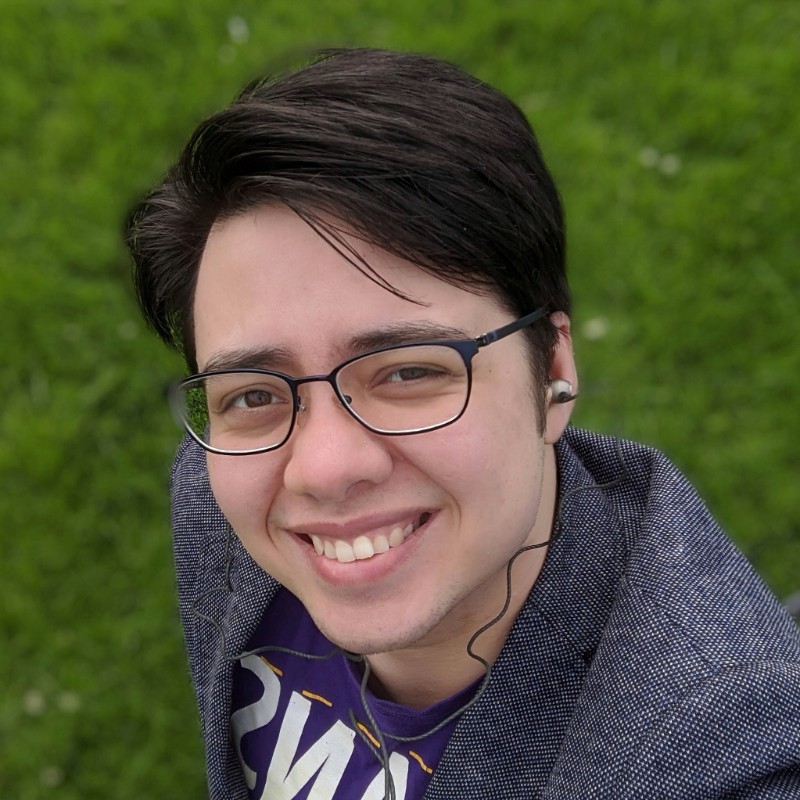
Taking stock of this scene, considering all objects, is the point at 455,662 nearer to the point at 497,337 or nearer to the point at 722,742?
the point at 722,742

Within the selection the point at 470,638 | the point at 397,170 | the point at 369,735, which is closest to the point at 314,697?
the point at 369,735

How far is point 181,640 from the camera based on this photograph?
3.35 meters

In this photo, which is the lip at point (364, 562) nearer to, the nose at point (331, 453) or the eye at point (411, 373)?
the nose at point (331, 453)

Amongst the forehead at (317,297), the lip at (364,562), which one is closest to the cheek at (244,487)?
the lip at (364,562)

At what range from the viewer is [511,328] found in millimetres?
1623

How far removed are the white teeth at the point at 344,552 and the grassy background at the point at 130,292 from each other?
76.8 inches

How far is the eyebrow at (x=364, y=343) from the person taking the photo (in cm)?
151

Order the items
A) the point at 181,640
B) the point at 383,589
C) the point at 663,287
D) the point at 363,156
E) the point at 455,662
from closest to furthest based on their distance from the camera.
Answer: the point at 363,156 < the point at 383,589 < the point at 455,662 < the point at 181,640 < the point at 663,287

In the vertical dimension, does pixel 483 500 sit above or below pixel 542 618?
above

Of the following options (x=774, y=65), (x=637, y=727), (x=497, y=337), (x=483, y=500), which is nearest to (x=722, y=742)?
(x=637, y=727)

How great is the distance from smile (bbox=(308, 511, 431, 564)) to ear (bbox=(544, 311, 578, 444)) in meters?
0.34

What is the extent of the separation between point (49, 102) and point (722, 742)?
4.03 meters

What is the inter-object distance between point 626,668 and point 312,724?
0.82m

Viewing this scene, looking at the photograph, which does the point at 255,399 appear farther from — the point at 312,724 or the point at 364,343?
the point at 312,724
